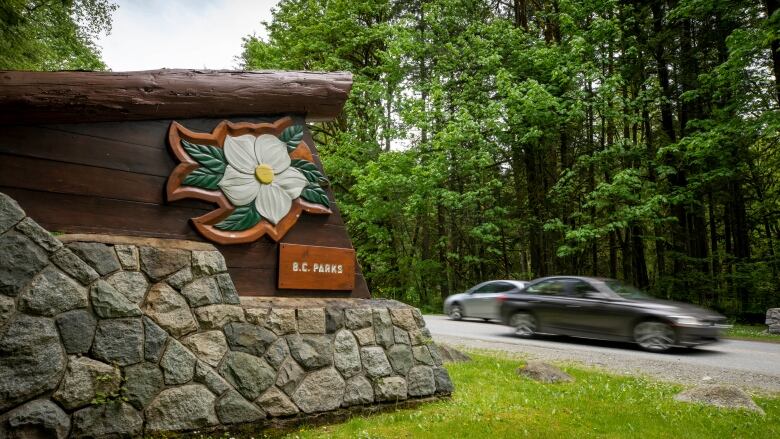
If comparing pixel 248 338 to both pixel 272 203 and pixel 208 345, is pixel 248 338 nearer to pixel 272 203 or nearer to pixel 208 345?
pixel 208 345

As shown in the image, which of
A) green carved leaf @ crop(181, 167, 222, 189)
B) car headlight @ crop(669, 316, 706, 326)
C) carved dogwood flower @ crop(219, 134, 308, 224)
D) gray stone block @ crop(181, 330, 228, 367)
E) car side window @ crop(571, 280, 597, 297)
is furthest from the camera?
car side window @ crop(571, 280, 597, 297)

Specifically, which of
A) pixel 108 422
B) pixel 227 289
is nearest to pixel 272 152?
pixel 227 289

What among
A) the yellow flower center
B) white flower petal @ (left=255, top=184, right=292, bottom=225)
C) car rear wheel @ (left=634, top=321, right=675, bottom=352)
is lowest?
car rear wheel @ (left=634, top=321, right=675, bottom=352)

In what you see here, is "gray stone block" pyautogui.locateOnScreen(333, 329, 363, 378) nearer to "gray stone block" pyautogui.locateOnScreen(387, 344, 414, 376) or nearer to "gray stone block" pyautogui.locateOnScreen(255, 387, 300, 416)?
"gray stone block" pyautogui.locateOnScreen(387, 344, 414, 376)

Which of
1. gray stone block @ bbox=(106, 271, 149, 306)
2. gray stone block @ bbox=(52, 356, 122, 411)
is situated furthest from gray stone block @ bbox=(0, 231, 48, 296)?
gray stone block @ bbox=(52, 356, 122, 411)

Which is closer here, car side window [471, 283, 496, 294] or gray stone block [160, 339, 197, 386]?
gray stone block [160, 339, 197, 386]

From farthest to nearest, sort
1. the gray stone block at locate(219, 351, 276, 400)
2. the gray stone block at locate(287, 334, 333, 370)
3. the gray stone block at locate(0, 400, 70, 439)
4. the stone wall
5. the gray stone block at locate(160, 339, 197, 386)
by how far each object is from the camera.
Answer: the gray stone block at locate(287, 334, 333, 370) → the gray stone block at locate(219, 351, 276, 400) → the gray stone block at locate(160, 339, 197, 386) → the stone wall → the gray stone block at locate(0, 400, 70, 439)

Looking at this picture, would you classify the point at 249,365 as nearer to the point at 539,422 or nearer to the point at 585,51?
the point at 539,422

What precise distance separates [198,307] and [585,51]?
16379 millimetres

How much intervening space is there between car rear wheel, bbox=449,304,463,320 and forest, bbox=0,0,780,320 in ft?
9.16

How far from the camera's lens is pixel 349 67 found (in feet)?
68.3

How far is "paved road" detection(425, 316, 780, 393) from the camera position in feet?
24.5

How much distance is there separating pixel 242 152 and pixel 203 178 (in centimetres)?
47

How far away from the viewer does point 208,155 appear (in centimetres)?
442
